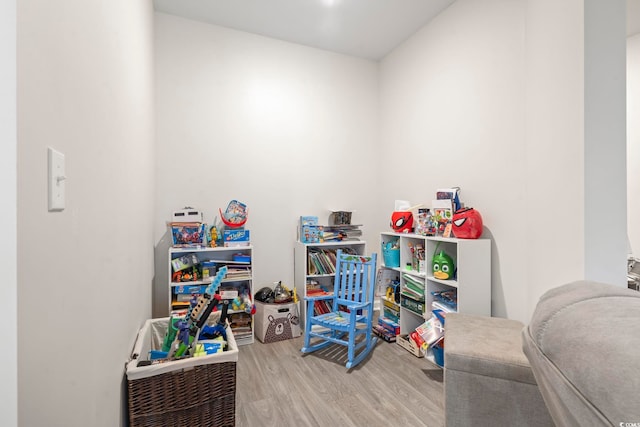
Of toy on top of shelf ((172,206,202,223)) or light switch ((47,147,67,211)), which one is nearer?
light switch ((47,147,67,211))

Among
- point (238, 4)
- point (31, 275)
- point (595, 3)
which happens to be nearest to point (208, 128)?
point (238, 4)

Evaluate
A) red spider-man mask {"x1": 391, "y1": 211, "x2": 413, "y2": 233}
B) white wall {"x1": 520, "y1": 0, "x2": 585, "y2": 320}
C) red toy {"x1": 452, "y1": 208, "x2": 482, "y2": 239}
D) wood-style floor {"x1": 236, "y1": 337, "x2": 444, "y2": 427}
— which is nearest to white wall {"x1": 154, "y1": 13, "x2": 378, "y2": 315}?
red spider-man mask {"x1": 391, "y1": 211, "x2": 413, "y2": 233}

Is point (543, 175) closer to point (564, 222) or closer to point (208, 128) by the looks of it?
point (564, 222)

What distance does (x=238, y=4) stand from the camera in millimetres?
2752

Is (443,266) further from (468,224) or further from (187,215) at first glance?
(187,215)

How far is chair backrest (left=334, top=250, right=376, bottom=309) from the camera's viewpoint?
274cm

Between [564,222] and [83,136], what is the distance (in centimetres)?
227

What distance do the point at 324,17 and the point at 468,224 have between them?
235cm

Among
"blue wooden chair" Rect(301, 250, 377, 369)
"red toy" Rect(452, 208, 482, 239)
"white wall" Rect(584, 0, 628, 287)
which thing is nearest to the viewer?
"white wall" Rect(584, 0, 628, 287)

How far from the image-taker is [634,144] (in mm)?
2768

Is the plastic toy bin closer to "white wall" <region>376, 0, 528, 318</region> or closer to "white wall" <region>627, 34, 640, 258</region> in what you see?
"white wall" <region>376, 0, 528, 318</region>

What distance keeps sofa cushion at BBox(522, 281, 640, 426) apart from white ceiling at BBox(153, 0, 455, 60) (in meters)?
3.06

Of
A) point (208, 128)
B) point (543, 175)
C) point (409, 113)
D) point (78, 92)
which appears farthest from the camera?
point (409, 113)

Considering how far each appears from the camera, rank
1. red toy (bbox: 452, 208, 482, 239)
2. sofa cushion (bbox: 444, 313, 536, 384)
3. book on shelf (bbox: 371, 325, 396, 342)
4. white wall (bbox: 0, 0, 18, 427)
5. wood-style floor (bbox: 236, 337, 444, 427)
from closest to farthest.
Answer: white wall (bbox: 0, 0, 18, 427)
sofa cushion (bbox: 444, 313, 536, 384)
wood-style floor (bbox: 236, 337, 444, 427)
red toy (bbox: 452, 208, 482, 239)
book on shelf (bbox: 371, 325, 396, 342)
